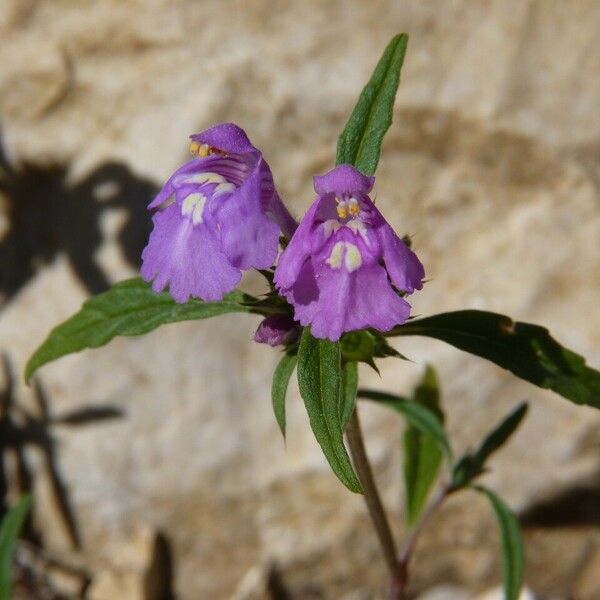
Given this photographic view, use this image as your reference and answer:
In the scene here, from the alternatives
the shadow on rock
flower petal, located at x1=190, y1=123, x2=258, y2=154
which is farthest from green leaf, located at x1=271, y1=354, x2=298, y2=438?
the shadow on rock

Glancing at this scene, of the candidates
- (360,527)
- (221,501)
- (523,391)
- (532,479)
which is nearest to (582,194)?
(523,391)

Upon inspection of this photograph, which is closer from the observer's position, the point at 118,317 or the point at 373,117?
the point at 373,117

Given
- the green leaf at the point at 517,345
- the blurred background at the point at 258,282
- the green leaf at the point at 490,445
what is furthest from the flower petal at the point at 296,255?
the blurred background at the point at 258,282

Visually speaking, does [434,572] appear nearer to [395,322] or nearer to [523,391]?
[523,391]

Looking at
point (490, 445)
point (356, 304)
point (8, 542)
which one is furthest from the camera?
point (8, 542)

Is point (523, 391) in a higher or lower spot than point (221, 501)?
higher

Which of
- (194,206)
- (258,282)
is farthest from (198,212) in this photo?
(258,282)

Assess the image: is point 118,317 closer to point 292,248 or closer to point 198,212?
point 198,212
